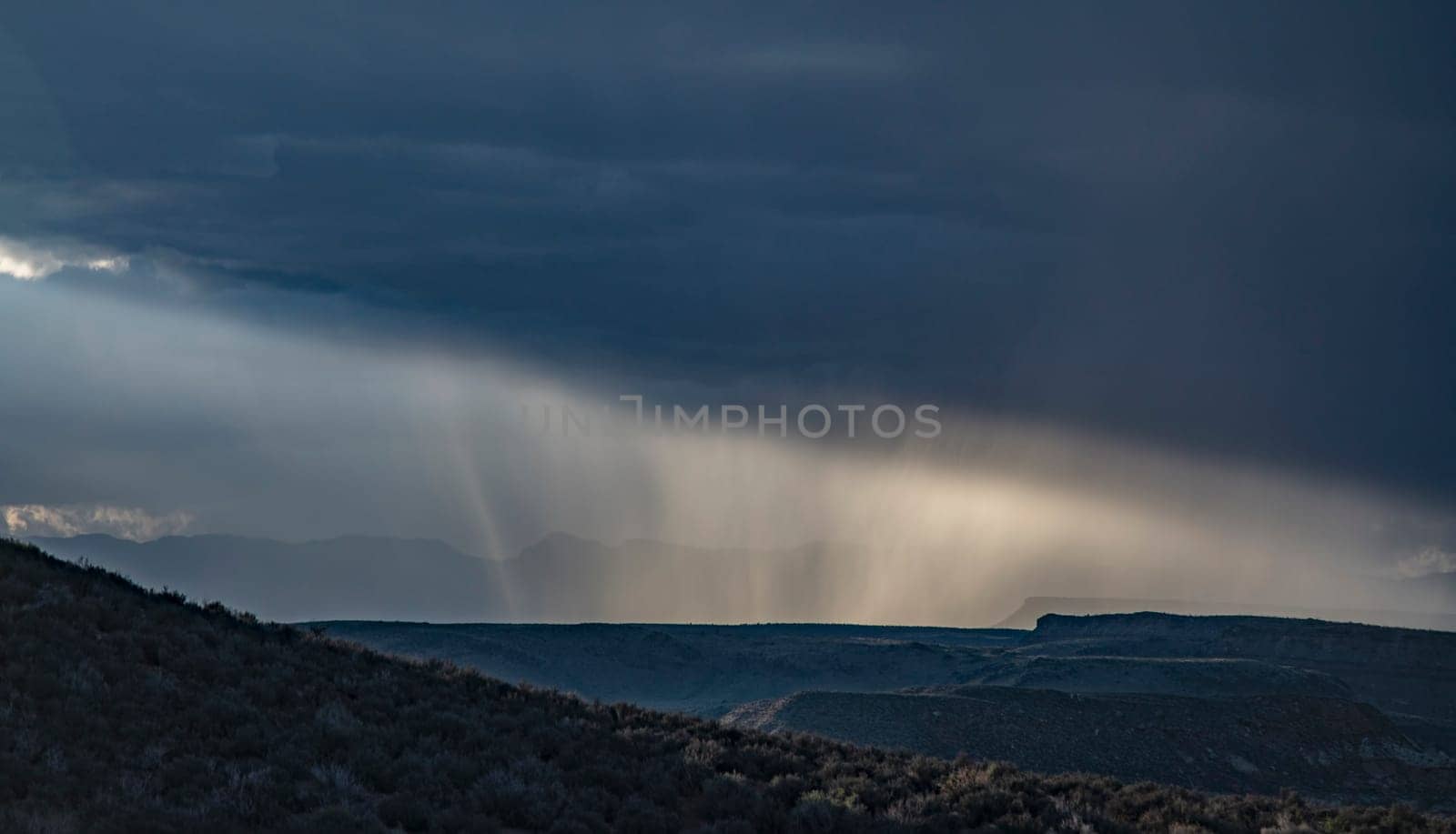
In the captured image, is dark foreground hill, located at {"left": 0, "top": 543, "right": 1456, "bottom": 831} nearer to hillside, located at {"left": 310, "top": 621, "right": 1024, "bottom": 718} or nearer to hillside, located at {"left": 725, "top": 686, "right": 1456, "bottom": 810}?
hillside, located at {"left": 725, "top": 686, "right": 1456, "bottom": 810}

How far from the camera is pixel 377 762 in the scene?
60.8 feet

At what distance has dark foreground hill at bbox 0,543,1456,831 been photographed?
15.9m

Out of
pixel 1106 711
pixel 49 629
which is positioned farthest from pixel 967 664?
pixel 49 629

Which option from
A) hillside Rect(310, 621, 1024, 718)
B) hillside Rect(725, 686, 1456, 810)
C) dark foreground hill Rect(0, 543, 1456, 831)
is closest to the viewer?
dark foreground hill Rect(0, 543, 1456, 831)

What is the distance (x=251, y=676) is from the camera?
22766mm

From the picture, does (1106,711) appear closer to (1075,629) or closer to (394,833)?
(394,833)

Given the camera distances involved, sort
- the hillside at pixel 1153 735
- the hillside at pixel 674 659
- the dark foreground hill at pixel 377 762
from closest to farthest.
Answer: the dark foreground hill at pixel 377 762
the hillside at pixel 1153 735
the hillside at pixel 674 659

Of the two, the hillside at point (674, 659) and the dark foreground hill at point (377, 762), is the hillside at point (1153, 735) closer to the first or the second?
the hillside at point (674, 659)

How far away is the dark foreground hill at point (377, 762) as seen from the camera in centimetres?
1587

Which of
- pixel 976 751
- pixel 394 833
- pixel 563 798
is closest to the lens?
pixel 394 833

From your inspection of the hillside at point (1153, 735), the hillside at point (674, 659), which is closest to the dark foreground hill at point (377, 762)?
the hillside at point (1153, 735)

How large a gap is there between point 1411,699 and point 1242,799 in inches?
3448

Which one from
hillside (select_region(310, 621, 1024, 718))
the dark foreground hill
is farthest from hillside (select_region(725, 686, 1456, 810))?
the dark foreground hill

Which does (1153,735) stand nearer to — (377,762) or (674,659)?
(377,762)
